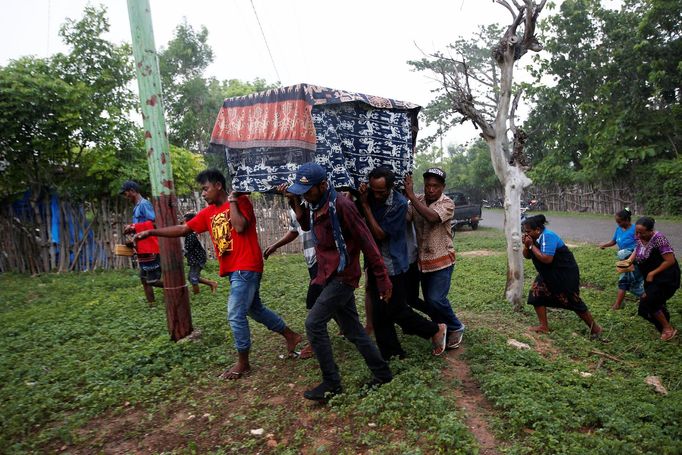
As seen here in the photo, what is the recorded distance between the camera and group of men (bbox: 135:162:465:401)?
3375 millimetres

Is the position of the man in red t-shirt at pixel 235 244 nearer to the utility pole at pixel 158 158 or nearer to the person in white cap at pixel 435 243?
the utility pole at pixel 158 158

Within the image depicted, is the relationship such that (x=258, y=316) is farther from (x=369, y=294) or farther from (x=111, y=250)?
(x=111, y=250)

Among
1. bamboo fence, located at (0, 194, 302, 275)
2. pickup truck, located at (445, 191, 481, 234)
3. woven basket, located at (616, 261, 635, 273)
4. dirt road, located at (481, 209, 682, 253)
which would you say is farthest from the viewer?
pickup truck, located at (445, 191, 481, 234)

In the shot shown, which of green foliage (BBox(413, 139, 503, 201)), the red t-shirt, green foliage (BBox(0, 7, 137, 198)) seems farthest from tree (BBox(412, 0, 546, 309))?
green foliage (BBox(413, 139, 503, 201))

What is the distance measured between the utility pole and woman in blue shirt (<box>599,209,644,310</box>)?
5.55 metres

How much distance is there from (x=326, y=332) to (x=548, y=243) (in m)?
2.88

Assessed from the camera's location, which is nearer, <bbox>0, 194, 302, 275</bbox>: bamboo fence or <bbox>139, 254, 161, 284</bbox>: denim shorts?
A: <bbox>139, 254, 161, 284</bbox>: denim shorts

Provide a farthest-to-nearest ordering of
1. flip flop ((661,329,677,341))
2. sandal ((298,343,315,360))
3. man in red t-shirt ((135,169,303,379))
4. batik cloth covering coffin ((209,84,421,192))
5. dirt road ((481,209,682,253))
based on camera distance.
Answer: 1. dirt road ((481,209,682,253))
2. flip flop ((661,329,677,341))
3. sandal ((298,343,315,360))
4. man in red t-shirt ((135,169,303,379))
5. batik cloth covering coffin ((209,84,421,192))

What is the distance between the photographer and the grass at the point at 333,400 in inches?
114

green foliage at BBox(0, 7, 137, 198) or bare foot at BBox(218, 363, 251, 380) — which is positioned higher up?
green foliage at BBox(0, 7, 137, 198)

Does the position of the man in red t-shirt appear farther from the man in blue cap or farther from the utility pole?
the man in blue cap

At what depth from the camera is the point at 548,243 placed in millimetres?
4867

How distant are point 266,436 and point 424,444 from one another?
108cm

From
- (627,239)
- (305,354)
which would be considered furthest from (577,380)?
(627,239)
